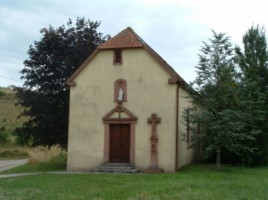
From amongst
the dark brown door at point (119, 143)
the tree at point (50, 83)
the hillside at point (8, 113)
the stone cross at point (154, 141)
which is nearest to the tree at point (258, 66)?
the stone cross at point (154, 141)

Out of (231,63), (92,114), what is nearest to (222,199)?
(231,63)

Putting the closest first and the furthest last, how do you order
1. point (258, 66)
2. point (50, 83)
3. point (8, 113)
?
point (258, 66), point (50, 83), point (8, 113)

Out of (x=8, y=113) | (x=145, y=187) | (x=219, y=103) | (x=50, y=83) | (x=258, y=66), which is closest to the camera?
(x=145, y=187)

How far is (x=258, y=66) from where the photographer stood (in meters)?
23.7

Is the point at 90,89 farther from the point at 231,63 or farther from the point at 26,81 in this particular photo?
the point at 231,63

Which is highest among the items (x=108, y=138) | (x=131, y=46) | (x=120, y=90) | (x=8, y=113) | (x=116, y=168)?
(x=8, y=113)

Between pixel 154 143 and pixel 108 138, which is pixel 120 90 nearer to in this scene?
pixel 108 138

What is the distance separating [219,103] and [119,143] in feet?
19.0

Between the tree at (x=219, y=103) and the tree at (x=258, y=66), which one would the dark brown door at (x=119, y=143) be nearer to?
the tree at (x=219, y=103)

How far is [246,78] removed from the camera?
2238 cm

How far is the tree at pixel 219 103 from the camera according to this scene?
20203 millimetres

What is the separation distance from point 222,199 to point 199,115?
813 centimetres

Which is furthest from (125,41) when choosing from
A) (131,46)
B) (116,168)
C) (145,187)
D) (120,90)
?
(145,187)

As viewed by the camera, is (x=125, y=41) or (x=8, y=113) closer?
(x=125, y=41)
